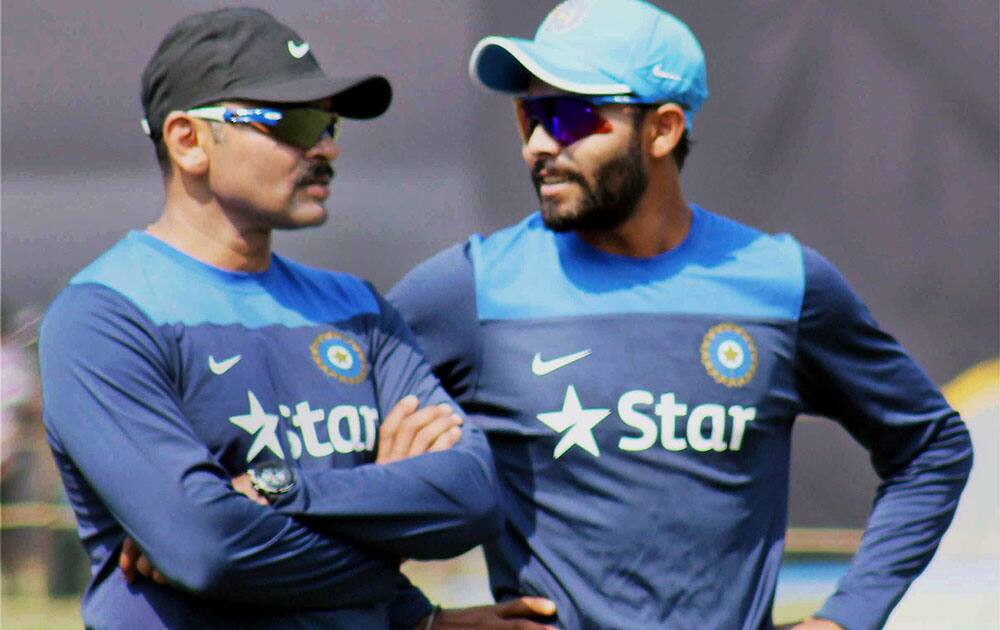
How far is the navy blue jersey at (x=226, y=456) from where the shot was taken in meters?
2.56

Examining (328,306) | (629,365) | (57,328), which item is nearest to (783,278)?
(629,365)

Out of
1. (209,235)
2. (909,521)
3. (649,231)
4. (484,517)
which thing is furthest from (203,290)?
(909,521)

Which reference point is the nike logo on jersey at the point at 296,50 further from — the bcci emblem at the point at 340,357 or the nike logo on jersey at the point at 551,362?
the nike logo on jersey at the point at 551,362

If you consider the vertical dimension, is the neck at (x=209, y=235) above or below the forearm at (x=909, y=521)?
above

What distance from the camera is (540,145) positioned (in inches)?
126

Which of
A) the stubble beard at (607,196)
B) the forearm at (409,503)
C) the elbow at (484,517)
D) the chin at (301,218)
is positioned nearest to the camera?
the forearm at (409,503)

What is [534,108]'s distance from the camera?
3.25 metres

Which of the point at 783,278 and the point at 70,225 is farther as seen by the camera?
the point at 70,225

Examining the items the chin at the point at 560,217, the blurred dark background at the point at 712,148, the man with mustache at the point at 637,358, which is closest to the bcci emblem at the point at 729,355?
the man with mustache at the point at 637,358

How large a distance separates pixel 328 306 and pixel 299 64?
1.43 feet

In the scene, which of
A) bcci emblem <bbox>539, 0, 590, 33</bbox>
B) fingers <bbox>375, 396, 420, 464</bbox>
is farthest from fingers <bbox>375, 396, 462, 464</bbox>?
bcci emblem <bbox>539, 0, 590, 33</bbox>

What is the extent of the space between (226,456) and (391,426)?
324 millimetres

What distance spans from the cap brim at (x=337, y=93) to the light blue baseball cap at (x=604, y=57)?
0.31 m

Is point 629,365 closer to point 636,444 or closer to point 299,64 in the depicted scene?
point 636,444
